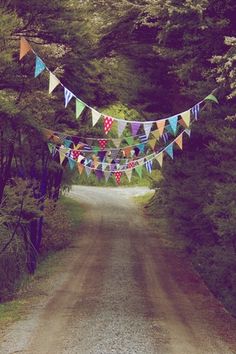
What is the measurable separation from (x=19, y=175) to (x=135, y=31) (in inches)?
236

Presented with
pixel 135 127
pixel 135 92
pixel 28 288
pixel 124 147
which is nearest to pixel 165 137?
pixel 124 147

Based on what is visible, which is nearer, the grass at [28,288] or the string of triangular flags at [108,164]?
the grass at [28,288]

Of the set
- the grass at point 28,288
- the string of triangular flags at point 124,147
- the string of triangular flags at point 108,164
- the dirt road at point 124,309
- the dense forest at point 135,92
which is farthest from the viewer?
the string of triangular flags at point 108,164

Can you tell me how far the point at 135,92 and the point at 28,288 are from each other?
7222 mm

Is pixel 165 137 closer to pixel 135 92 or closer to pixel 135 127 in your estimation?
pixel 135 92

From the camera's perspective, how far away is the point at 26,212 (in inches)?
653

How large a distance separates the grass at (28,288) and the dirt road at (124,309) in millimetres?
353

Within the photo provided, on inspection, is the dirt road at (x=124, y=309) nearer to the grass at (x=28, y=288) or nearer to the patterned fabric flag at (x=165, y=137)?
the grass at (x=28, y=288)

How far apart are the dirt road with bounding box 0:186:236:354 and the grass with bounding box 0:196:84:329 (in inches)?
13.9

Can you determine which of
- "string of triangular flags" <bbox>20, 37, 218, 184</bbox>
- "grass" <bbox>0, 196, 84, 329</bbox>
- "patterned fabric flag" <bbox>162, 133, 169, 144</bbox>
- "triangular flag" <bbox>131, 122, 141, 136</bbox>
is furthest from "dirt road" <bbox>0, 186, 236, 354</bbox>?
"patterned fabric flag" <bbox>162, 133, 169, 144</bbox>

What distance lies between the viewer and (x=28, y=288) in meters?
16.9

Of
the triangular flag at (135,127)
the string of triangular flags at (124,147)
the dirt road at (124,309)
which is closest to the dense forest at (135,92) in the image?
the string of triangular flags at (124,147)

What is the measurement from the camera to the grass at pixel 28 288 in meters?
Answer: 13.2

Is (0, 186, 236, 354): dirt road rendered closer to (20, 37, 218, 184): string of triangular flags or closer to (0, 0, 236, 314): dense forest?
(0, 0, 236, 314): dense forest
